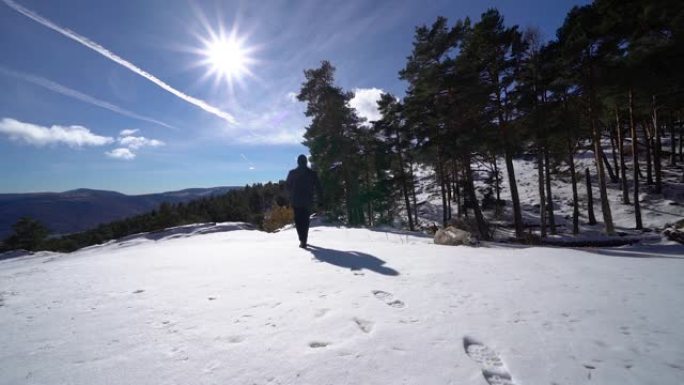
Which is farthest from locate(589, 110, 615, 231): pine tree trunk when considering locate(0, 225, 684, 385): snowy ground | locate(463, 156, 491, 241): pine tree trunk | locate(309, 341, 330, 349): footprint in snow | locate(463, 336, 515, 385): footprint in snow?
locate(309, 341, 330, 349): footprint in snow

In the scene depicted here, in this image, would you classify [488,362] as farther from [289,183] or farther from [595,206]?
[595,206]

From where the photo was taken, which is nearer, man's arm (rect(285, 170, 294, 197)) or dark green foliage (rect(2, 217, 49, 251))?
man's arm (rect(285, 170, 294, 197))

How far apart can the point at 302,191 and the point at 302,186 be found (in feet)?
0.38

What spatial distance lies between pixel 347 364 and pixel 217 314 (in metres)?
1.36

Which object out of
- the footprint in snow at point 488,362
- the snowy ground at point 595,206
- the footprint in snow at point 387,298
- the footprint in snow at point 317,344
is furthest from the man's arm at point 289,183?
the snowy ground at point 595,206

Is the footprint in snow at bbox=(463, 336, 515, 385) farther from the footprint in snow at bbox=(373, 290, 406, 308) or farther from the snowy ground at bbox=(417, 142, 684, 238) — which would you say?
the snowy ground at bbox=(417, 142, 684, 238)

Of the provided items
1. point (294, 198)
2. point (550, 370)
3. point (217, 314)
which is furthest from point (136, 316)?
point (294, 198)

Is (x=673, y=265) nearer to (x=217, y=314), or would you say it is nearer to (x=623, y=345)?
(x=623, y=345)

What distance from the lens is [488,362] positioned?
173cm

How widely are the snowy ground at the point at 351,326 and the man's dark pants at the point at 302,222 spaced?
234 cm

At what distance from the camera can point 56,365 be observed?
5.53 ft

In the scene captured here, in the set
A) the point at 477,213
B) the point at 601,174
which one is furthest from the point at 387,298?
the point at 601,174

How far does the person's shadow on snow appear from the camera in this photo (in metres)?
4.09

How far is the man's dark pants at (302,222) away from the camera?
640 centimetres
